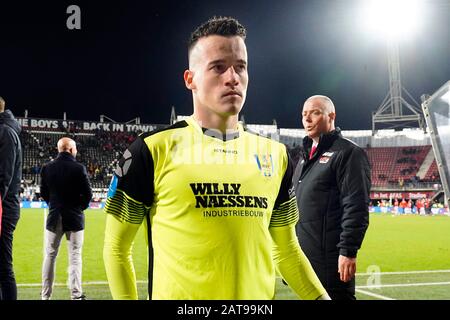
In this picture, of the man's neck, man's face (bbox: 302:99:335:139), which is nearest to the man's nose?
the man's neck

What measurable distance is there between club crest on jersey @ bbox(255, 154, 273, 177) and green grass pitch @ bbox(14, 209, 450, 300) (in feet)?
10.1

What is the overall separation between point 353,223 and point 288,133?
40553mm

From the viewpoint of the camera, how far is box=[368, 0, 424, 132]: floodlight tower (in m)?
32.3

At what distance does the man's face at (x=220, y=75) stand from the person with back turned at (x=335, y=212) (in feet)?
6.04

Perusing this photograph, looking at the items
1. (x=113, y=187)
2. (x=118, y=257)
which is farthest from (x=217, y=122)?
(x=118, y=257)

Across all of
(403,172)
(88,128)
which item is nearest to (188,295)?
(403,172)

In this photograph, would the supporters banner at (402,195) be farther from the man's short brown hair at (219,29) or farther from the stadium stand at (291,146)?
the man's short brown hair at (219,29)

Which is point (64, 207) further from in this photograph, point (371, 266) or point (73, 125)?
point (73, 125)

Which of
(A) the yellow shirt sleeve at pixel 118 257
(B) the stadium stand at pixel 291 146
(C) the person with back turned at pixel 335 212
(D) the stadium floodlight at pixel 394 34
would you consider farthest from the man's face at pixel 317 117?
(B) the stadium stand at pixel 291 146

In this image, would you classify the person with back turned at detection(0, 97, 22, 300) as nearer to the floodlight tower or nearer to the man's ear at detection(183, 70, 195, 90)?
the man's ear at detection(183, 70, 195, 90)

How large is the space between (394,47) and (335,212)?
118ft

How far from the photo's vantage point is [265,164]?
1800mm

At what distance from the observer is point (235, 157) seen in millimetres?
1752

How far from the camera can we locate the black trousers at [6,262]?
3.76 meters
